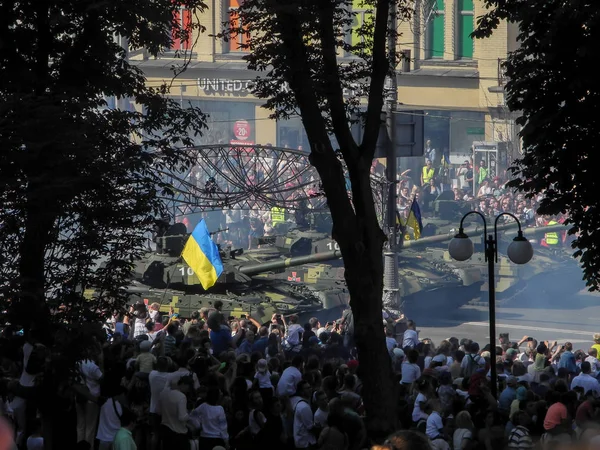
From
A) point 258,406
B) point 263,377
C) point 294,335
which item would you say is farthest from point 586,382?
point 294,335

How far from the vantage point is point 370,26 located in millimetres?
11836

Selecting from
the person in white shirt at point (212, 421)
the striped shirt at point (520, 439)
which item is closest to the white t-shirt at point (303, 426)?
the person in white shirt at point (212, 421)

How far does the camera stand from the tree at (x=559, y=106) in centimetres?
1178

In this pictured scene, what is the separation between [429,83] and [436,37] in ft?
6.49

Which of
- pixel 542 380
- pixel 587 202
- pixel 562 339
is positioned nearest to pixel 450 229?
pixel 562 339

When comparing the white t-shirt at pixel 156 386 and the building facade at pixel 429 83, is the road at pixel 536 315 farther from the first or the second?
the white t-shirt at pixel 156 386

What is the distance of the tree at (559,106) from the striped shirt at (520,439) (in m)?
2.33

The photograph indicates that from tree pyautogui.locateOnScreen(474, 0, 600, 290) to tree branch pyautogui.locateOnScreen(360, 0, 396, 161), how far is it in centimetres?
163

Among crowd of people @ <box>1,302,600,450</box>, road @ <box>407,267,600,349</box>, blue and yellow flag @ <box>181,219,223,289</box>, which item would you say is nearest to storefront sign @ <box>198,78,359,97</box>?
road @ <box>407,267,600,349</box>

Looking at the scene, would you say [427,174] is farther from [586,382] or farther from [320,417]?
[320,417]

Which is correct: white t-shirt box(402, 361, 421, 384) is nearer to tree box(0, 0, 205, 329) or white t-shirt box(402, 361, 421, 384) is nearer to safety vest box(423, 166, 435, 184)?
tree box(0, 0, 205, 329)

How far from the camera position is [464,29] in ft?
153

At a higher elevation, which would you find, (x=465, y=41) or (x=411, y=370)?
(x=465, y=41)

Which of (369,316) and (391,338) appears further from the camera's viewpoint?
(391,338)
